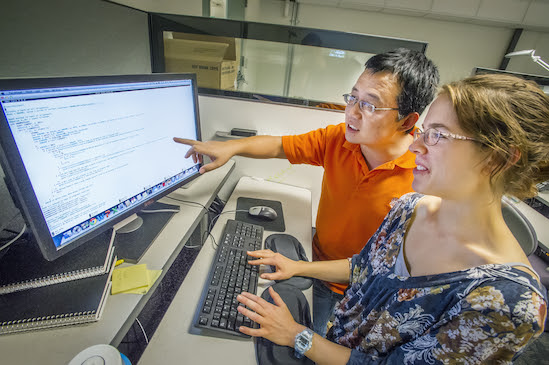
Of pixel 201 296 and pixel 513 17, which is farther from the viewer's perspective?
pixel 513 17

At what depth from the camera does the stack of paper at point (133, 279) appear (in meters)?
0.57

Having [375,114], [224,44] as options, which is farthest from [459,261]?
[224,44]

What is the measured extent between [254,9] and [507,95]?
4386 mm

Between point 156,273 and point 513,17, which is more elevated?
point 513,17

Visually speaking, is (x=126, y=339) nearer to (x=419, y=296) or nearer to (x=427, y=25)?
(x=419, y=296)

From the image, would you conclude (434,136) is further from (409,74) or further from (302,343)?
(302,343)

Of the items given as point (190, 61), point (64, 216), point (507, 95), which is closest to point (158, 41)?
point (190, 61)

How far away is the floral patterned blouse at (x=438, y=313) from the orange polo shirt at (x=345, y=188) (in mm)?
231

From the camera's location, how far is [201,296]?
67 cm

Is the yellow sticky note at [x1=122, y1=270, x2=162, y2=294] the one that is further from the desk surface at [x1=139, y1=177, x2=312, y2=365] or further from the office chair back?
the office chair back

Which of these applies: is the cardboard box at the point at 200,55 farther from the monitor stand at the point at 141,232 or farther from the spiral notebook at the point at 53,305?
the spiral notebook at the point at 53,305

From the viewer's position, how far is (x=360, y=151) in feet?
3.35

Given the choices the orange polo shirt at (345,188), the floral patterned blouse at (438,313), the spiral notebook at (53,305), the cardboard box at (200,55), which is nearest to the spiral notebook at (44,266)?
the spiral notebook at (53,305)

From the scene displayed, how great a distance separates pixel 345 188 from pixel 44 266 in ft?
3.00
